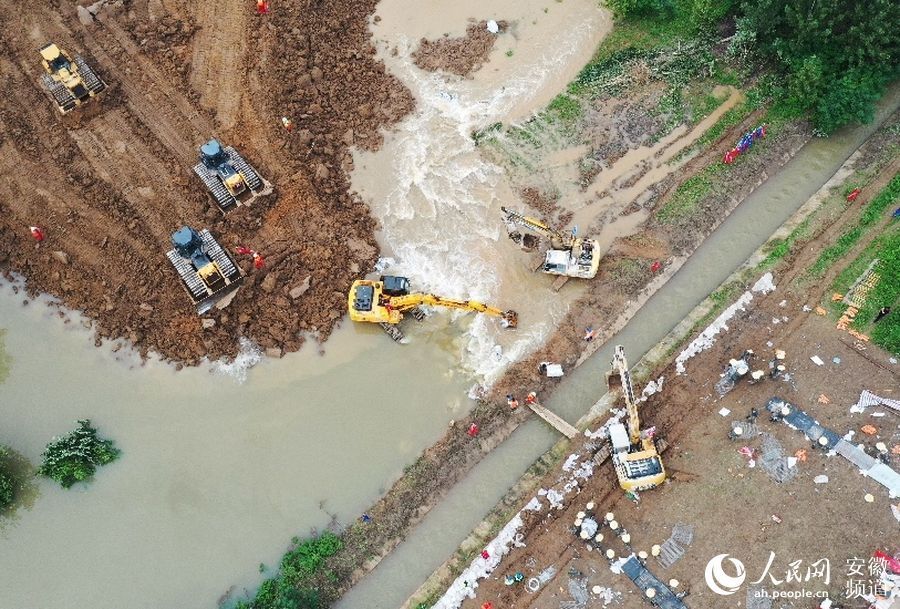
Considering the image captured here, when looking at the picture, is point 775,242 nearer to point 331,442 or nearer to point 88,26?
point 331,442

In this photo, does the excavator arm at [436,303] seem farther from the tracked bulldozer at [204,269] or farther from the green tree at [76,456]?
the green tree at [76,456]

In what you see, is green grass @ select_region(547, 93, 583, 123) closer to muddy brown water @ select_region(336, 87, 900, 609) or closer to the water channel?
the water channel

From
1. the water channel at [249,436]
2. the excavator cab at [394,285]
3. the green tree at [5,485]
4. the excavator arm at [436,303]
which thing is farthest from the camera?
the excavator cab at [394,285]

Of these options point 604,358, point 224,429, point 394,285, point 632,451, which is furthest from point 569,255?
point 224,429

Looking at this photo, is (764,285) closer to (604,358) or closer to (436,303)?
(604,358)

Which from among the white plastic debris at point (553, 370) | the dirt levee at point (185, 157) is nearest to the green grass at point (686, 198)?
the white plastic debris at point (553, 370)

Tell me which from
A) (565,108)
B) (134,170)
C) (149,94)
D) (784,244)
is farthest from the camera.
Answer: (149,94)

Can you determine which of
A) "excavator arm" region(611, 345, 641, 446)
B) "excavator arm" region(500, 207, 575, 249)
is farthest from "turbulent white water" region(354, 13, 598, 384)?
"excavator arm" region(611, 345, 641, 446)
